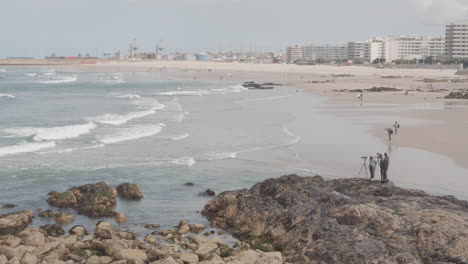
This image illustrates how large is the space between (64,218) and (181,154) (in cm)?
1018

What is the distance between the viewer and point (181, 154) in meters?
25.9

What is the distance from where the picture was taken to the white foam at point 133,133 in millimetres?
30266

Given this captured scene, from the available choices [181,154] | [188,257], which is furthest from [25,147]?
[188,257]

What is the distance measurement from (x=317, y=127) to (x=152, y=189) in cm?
1619

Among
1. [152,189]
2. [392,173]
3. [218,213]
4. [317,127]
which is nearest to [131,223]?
[218,213]

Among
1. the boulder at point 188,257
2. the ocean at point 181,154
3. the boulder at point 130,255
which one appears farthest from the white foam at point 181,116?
the boulder at point 130,255

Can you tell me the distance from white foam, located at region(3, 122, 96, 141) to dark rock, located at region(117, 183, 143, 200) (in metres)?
13.2

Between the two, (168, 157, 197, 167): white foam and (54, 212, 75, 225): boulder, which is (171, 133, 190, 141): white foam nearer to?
(168, 157, 197, 167): white foam

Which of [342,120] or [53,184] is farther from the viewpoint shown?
[342,120]

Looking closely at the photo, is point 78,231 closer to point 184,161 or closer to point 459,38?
point 184,161

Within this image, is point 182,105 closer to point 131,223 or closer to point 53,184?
point 53,184

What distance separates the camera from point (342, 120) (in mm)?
37438

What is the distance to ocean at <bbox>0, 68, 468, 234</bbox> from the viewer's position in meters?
19.2

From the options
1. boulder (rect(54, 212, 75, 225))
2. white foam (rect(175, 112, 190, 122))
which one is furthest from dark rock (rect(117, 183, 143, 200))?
white foam (rect(175, 112, 190, 122))
